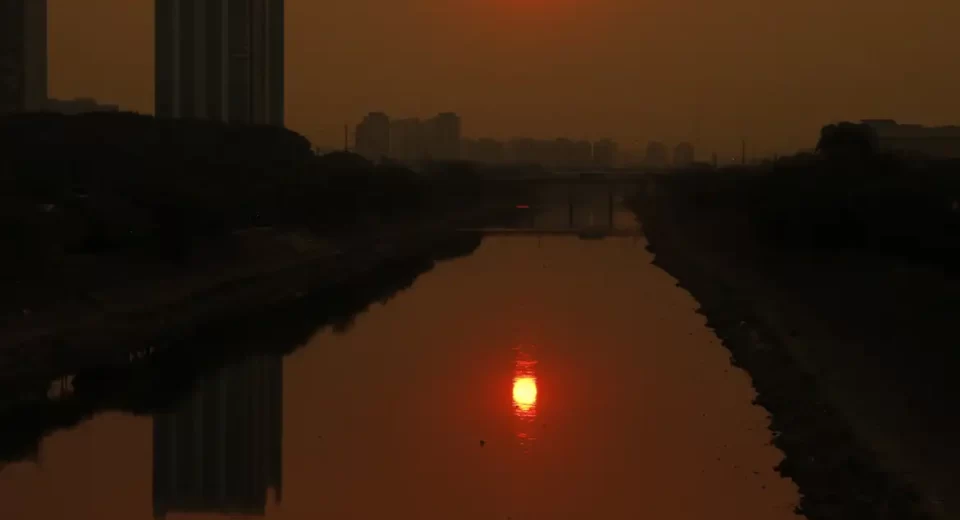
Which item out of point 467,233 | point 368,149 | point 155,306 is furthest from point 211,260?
point 368,149

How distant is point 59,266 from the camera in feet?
59.6

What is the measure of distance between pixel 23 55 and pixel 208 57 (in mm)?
10883

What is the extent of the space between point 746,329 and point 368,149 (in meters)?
105

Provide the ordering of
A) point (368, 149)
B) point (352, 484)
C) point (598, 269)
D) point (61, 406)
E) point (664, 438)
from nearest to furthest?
point (352, 484) → point (664, 438) → point (61, 406) → point (598, 269) → point (368, 149)

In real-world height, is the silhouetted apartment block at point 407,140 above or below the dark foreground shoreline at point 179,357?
above

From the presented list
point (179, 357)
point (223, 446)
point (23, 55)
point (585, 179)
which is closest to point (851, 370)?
point (223, 446)

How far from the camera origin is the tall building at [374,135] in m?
122

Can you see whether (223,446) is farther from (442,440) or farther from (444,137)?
(444,137)

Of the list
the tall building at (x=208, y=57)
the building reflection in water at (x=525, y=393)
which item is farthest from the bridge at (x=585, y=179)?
the building reflection in water at (x=525, y=393)

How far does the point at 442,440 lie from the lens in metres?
11.3

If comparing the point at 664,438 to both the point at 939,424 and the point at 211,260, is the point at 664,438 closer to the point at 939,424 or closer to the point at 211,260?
the point at 939,424

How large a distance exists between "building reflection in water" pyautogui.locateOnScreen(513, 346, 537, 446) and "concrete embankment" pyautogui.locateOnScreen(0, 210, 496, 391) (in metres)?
4.99

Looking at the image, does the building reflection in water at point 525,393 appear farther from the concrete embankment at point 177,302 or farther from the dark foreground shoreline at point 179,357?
the concrete embankment at point 177,302

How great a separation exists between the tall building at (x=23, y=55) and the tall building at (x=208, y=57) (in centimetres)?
775
